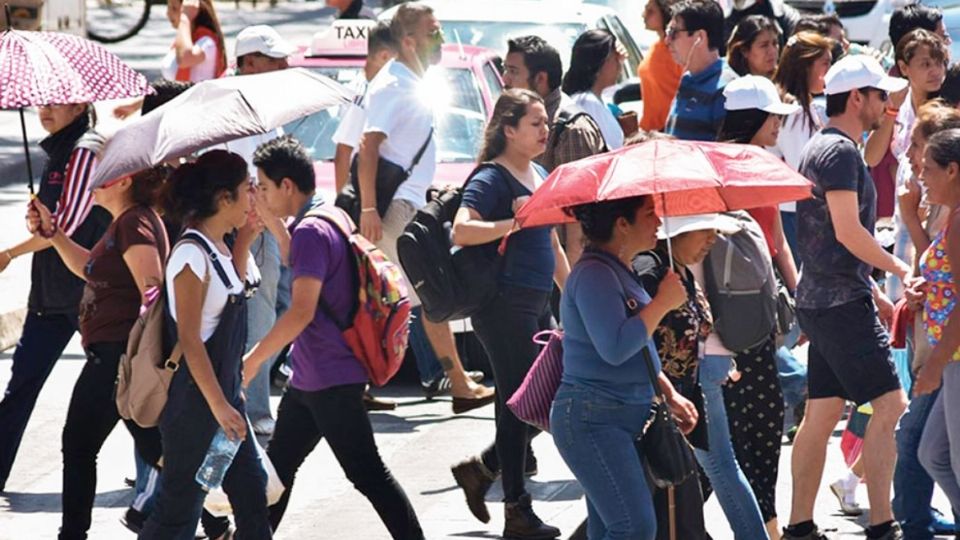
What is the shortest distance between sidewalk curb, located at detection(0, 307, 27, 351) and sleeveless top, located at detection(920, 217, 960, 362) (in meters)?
6.47

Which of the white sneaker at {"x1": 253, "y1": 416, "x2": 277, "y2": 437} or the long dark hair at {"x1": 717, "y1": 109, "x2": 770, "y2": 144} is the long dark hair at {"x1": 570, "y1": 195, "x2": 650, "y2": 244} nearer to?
the long dark hair at {"x1": 717, "y1": 109, "x2": 770, "y2": 144}

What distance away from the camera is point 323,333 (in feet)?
24.3

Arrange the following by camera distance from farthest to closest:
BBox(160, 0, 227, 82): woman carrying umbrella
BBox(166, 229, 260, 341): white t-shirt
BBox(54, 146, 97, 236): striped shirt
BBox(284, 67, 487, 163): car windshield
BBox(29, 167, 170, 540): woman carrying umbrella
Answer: BBox(160, 0, 227, 82): woman carrying umbrella, BBox(284, 67, 487, 163): car windshield, BBox(54, 146, 97, 236): striped shirt, BBox(29, 167, 170, 540): woman carrying umbrella, BBox(166, 229, 260, 341): white t-shirt

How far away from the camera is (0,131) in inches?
819


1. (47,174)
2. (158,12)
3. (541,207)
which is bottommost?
(158,12)

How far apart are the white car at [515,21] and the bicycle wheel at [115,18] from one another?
10.3 m

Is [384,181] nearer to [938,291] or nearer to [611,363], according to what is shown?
[938,291]

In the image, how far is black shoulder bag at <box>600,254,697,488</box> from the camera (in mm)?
6531

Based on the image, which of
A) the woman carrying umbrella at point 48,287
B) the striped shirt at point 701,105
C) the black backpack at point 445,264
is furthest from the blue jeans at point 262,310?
the striped shirt at point 701,105

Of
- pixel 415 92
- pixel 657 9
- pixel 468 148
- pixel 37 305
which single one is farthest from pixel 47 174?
pixel 657 9

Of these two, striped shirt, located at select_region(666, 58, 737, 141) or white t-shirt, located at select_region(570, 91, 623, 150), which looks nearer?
white t-shirt, located at select_region(570, 91, 623, 150)

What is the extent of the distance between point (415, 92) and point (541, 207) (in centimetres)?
409

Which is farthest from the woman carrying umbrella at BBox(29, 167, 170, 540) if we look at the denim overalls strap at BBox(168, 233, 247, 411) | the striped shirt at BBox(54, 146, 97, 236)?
the denim overalls strap at BBox(168, 233, 247, 411)

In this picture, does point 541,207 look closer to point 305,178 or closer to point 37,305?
point 305,178
